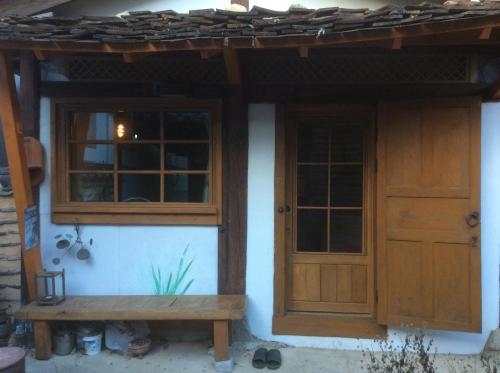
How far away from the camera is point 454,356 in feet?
13.1

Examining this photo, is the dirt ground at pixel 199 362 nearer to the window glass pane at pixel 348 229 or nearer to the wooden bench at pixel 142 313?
the wooden bench at pixel 142 313

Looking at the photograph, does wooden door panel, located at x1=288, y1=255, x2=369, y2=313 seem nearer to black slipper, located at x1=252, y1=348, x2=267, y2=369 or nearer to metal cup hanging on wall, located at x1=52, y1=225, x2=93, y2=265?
black slipper, located at x1=252, y1=348, x2=267, y2=369

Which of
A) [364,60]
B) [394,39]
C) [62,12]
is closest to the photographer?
[394,39]

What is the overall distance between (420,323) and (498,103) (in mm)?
2066

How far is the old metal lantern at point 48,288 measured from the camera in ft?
13.0

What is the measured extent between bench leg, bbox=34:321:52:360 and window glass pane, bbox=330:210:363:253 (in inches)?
109

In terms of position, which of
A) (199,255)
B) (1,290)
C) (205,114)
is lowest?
(1,290)

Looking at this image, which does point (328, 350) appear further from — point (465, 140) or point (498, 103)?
point (498, 103)

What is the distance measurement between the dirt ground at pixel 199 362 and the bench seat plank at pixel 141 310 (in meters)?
0.42

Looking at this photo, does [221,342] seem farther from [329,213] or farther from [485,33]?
[485,33]

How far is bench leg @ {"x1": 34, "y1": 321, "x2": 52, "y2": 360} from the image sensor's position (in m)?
3.89

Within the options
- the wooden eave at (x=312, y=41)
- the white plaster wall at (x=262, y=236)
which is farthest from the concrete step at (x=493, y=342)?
the wooden eave at (x=312, y=41)

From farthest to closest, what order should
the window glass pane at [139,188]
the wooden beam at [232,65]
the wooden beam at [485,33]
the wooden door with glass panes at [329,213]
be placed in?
the window glass pane at [139,188], the wooden door with glass panes at [329,213], the wooden beam at [232,65], the wooden beam at [485,33]

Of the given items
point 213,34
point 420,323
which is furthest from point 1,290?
point 420,323
